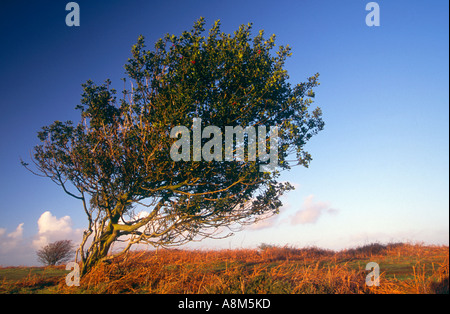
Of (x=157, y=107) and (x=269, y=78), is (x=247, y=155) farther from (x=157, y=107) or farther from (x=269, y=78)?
(x=157, y=107)

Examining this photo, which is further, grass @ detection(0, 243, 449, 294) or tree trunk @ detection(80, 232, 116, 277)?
tree trunk @ detection(80, 232, 116, 277)

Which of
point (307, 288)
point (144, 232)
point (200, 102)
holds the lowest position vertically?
point (307, 288)

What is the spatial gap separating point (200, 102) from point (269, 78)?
10.9 ft

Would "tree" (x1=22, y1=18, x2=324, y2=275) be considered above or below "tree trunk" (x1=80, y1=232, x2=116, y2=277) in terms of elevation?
Result: above

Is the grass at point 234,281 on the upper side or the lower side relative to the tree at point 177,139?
lower

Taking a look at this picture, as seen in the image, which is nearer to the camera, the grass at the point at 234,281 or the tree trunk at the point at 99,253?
the grass at the point at 234,281

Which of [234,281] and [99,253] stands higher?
[99,253]

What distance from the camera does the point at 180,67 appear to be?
11.9 metres

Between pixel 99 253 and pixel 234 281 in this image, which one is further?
pixel 99 253

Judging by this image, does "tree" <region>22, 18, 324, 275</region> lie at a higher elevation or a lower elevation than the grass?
higher

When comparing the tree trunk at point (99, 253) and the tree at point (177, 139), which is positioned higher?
the tree at point (177, 139)
